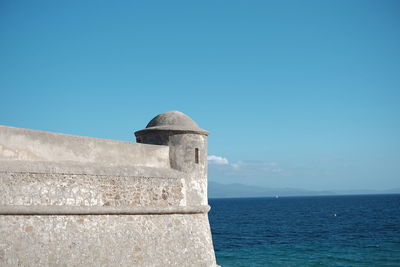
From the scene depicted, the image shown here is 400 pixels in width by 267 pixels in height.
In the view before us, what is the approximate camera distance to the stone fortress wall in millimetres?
7539

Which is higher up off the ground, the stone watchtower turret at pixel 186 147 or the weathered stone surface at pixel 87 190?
the stone watchtower turret at pixel 186 147

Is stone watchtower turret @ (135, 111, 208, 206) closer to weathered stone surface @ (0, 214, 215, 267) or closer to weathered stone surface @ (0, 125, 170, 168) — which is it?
weathered stone surface @ (0, 125, 170, 168)

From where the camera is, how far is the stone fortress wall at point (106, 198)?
24.7 ft

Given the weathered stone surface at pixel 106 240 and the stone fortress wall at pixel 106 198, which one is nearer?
the weathered stone surface at pixel 106 240

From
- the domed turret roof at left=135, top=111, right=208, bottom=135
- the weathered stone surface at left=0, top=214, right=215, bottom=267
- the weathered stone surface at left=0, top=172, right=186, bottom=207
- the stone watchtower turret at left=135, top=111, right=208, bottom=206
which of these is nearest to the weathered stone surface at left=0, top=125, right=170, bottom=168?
the stone watchtower turret at left=135, top=111, right=208, bottom=206

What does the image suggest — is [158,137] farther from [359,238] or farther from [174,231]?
[359,238]

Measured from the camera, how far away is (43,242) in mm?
7566

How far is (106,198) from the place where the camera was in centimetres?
→ 862

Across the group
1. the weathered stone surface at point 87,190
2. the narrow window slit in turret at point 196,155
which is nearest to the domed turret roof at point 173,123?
the narrow window slit in turret at point 196,155

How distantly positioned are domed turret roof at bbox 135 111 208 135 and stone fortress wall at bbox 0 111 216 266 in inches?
1.0

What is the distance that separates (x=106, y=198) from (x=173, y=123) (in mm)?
2920

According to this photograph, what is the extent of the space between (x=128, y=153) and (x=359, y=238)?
23.9 metres

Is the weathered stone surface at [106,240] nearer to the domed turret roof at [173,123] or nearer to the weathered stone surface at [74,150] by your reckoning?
the weathered stone surface at [74,150]

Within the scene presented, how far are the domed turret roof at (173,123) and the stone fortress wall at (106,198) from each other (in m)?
0.03
